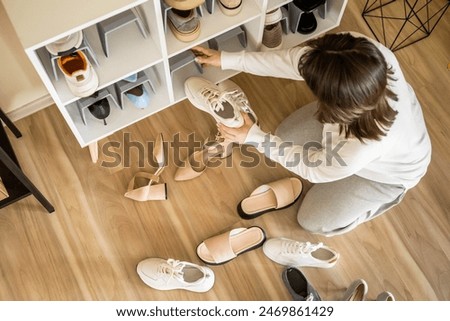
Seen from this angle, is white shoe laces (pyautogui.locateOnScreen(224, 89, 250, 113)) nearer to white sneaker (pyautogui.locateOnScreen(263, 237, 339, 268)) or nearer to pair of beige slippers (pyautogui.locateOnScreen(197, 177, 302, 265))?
pair of beige slippers (pyautogui.locateOnScreen(197, 177, 302, 265))

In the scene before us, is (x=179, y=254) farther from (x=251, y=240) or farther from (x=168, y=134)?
(x=168, y=134)

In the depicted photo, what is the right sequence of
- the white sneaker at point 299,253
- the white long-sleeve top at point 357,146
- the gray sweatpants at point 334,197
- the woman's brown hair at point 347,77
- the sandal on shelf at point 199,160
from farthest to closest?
the sandal on shelf at point 199,160, the white sneaker at point 299,253, the gray sweatpants at point 334,197, the white long-sleeve top at point 357,146, the woman's brown hair at point 347,77

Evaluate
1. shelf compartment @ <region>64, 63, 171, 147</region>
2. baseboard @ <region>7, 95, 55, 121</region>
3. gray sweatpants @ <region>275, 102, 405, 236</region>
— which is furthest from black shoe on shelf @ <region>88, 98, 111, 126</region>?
gray sweatpants @ <region>275, 102, 405, 236</region>

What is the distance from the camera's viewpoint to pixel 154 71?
1.75 metres

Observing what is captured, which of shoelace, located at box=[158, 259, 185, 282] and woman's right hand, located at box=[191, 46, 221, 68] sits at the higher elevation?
woman's right hand, located at box=[191, 46, 221, 68]

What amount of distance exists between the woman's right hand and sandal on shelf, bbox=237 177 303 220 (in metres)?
0.47

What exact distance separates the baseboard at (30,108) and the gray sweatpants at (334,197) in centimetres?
85

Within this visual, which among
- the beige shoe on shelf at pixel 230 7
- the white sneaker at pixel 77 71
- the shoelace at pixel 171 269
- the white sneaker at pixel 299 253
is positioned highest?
the white sneaker at pixel 77 71

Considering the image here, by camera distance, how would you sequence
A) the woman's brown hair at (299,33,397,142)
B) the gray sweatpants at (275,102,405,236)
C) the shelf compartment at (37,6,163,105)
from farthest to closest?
1. the gray sweatpants at (275,102,405,236)
2. the shelf compartment at (37,6,163,105)
3. the woman's brown hair at (299,33,397,142)

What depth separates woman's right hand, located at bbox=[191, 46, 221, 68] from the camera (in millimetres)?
1664

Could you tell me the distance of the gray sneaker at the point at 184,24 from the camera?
1.49 metres

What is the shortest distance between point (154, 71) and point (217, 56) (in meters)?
0.23

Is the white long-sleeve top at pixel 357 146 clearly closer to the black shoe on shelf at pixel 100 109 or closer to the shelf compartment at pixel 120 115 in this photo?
the shelf compartment at pixel 120 115

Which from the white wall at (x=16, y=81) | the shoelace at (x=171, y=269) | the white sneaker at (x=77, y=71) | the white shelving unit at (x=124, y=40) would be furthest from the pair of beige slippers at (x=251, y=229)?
the white wall at (x=16, y=81)
